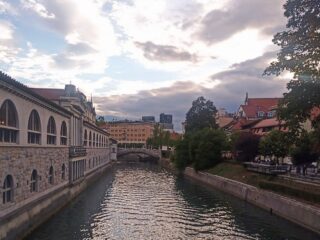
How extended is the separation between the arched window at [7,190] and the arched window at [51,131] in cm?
1137

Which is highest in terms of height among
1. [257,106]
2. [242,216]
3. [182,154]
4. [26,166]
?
[257,106]

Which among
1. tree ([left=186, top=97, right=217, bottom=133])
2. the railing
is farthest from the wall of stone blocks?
tree ([left=186, top=97, right=217, bottom=133])

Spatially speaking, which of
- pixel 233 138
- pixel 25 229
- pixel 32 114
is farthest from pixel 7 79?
pixel 233 138

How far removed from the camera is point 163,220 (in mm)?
37625

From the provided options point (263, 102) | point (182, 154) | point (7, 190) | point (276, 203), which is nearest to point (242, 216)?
point (276, 203)

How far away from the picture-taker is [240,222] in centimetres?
3784

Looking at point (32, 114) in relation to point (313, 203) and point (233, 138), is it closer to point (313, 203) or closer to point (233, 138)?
point (313, 203)

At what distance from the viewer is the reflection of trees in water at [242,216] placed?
33.4 m

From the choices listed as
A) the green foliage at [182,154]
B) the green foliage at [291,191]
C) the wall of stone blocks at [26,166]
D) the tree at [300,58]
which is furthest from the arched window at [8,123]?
the green foliage at [182,154]

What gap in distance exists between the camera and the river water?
32094mm

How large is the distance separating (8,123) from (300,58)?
18.7 m

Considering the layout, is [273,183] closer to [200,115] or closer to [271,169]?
[271,169]

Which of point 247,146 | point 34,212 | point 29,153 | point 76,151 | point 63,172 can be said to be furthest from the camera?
point 247,146

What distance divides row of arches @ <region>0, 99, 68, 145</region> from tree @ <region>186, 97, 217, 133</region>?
69.6m
